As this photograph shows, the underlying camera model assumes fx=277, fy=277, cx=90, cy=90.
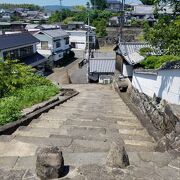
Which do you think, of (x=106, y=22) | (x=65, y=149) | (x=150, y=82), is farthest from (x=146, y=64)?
(x=106, y=22)

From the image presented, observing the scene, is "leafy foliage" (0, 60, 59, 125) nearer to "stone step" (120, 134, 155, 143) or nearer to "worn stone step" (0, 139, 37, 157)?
"worn stone step" (0, 139, 37, 157)

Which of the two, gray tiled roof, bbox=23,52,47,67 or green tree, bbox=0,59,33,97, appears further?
gray tiled roof, bbox=23,52,47,67

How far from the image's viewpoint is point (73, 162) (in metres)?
3.73

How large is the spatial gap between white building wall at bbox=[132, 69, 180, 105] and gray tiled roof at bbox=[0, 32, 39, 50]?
18814 mm

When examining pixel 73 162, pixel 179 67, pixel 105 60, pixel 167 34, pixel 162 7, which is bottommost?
pixel 105 60

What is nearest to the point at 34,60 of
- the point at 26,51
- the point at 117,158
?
the point at 26,51

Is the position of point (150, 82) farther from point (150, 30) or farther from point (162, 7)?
point (162, 7)

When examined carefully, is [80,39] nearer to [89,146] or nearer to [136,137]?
[136,137]

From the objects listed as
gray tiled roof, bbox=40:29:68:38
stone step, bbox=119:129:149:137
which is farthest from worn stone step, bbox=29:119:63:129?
gray tiled roof, bbox=40:29:68:38

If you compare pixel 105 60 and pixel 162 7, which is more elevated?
pixel 162 7

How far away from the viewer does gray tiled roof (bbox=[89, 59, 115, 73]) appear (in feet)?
98.2

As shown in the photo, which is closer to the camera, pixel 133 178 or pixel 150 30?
pixel 133 178

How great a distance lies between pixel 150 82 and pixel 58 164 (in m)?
8.87

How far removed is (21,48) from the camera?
31094mm
